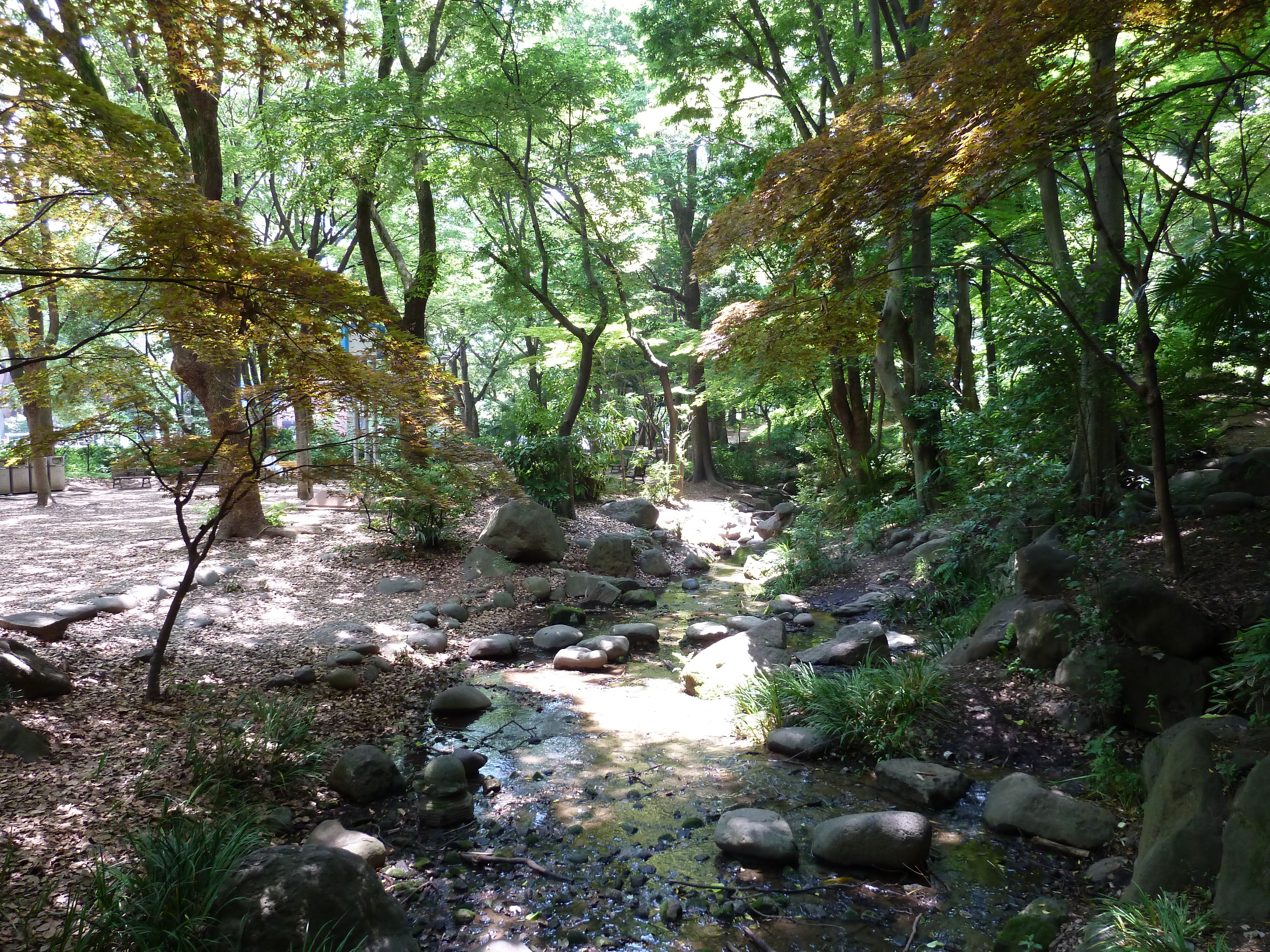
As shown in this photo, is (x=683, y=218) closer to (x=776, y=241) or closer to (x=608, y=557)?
(x=608, y=557)

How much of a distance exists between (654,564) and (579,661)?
483 centimetres

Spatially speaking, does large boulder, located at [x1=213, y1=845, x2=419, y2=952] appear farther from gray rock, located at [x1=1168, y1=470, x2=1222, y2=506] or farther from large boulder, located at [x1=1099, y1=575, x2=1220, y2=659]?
gray rock, located at [x1=1168, y1=470, x2=1222, y2=506]

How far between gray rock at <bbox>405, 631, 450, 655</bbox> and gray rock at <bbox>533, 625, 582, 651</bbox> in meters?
1.03

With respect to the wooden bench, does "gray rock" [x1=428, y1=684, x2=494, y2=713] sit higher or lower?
lower

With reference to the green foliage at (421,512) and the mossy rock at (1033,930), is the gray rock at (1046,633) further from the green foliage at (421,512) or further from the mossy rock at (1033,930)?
the green foliage at (421,512)

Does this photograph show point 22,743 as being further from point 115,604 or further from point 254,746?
point 115,604

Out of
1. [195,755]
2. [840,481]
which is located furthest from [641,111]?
[195,755]

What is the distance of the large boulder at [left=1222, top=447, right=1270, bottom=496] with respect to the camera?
19.3 feet

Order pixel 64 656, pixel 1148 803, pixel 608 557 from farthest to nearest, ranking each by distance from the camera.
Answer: pixel 608 557 < pixel 64 656 < pixel 1148 803

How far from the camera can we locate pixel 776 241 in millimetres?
5797

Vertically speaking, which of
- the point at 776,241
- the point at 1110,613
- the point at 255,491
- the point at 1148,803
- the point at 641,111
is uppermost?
the point at 641,111

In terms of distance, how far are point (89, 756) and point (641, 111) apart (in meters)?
19.9

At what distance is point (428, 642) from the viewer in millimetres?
7633

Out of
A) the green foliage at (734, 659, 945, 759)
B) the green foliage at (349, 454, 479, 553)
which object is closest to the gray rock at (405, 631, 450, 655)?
the green foliage at (349, 454, 479, 553)
